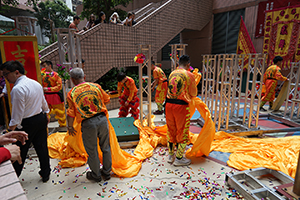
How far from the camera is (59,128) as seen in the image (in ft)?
16.5

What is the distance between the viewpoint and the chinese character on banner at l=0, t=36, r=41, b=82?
130 inches

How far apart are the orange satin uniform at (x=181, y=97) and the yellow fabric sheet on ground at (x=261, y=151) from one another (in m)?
1.05

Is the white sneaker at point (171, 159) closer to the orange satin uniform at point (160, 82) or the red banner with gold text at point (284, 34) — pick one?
the orange satin uniform at point (160, 82)

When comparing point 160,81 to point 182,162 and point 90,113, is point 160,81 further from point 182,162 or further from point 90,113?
point 90,113

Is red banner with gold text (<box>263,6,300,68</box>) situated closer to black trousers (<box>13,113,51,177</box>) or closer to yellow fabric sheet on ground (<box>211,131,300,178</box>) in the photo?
yellow fabric sheet on ground (<box>211,131,300,178</box>)

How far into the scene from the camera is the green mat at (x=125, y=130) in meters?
4.10

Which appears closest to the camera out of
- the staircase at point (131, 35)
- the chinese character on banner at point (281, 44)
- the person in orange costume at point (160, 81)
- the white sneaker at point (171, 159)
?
the white sneaker at point (171, 159)

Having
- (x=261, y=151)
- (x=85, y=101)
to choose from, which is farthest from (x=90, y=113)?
(x=261, y=151)

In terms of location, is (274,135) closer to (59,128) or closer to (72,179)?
(72,179)

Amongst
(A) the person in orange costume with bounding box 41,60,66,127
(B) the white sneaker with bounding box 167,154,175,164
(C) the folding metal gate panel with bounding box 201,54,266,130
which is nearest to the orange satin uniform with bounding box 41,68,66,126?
(A) the person in orange costume with bounding box 41,60,66,127

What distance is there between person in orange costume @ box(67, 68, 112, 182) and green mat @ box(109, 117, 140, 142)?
3.90 feet

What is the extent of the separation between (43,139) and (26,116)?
18.8 inches

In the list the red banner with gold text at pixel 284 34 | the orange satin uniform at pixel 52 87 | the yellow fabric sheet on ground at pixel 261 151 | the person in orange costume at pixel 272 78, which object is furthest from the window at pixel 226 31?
the orange satin uniform at pixel 52 87

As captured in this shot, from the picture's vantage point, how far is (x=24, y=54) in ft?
11.2
